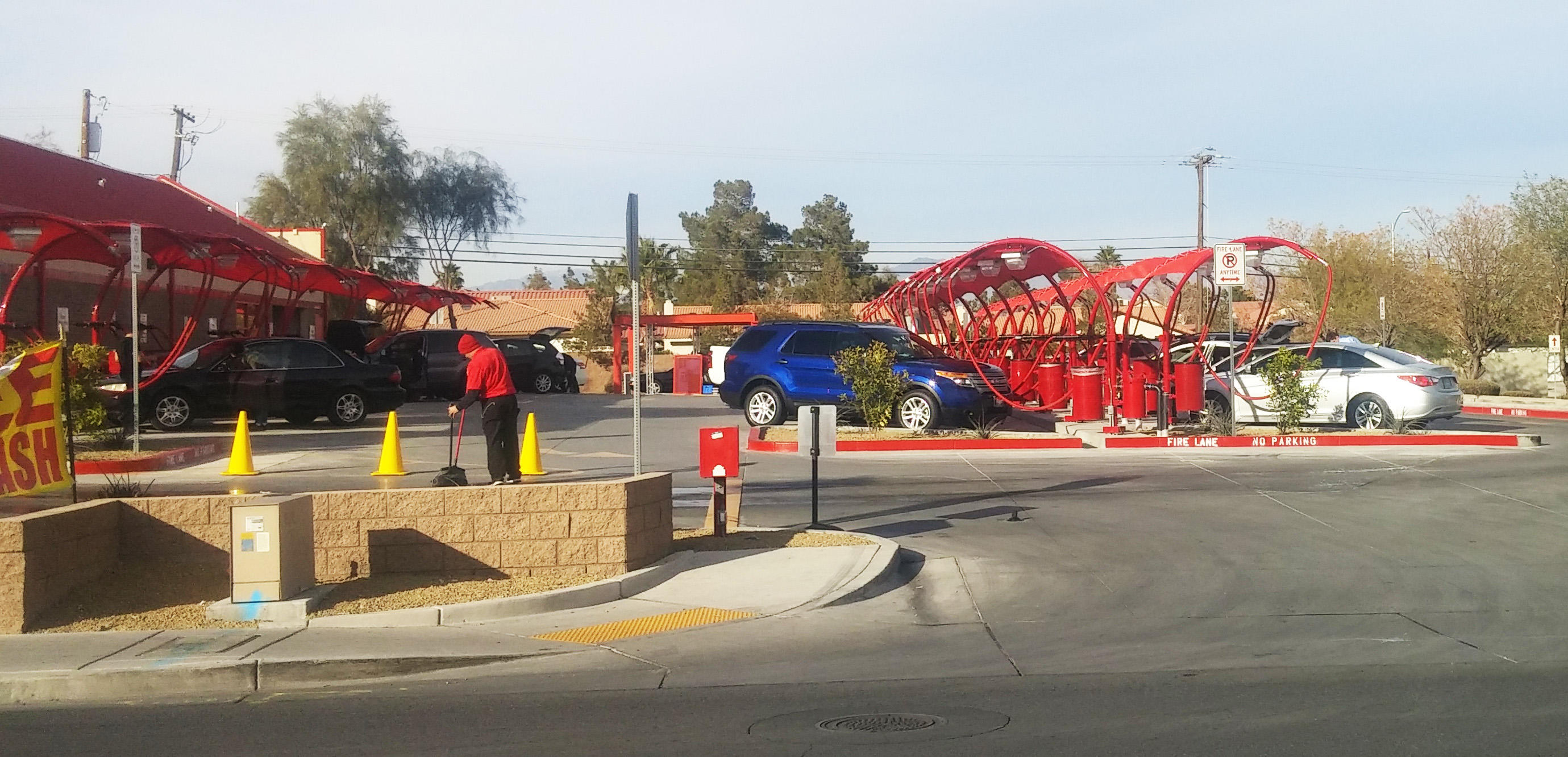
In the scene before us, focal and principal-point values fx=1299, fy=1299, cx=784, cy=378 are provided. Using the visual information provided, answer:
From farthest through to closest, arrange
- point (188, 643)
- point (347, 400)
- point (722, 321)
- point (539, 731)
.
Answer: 1. point (722, 321)
2. point (347, 400)
3. point (188, 643)
4. point (539, 731)

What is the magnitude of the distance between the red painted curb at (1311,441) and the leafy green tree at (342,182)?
40.1 metres

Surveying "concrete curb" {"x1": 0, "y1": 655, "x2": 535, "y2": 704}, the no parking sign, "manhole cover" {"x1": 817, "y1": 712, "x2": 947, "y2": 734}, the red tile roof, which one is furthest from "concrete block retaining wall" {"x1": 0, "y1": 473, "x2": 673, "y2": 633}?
the red tile roof

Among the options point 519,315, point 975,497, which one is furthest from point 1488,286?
point 519,315

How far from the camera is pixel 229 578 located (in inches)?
351

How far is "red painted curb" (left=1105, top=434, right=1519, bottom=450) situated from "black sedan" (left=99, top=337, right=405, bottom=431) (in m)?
11.8

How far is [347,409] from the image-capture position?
21.1 m

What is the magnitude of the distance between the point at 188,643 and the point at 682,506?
20.5ft

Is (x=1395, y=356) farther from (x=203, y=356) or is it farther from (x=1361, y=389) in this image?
(x=203, y=356)

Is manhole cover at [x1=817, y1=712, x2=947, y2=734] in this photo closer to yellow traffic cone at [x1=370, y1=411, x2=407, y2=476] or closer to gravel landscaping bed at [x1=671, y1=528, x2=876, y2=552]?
gravel landscaping bed at [x1=671, y1=528, x2=876, y2=552]

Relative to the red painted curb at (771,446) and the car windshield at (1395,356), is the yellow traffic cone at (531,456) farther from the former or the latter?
the car windshield at (1395,356)

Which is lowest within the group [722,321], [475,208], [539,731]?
[539,731]

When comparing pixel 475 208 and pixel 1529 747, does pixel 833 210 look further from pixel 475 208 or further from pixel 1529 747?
pixel 1529 747

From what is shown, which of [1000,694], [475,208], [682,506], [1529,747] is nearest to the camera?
[1529,747]

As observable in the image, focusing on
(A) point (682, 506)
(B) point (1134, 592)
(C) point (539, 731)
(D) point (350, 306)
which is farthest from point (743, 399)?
(D) point (350, 306)
